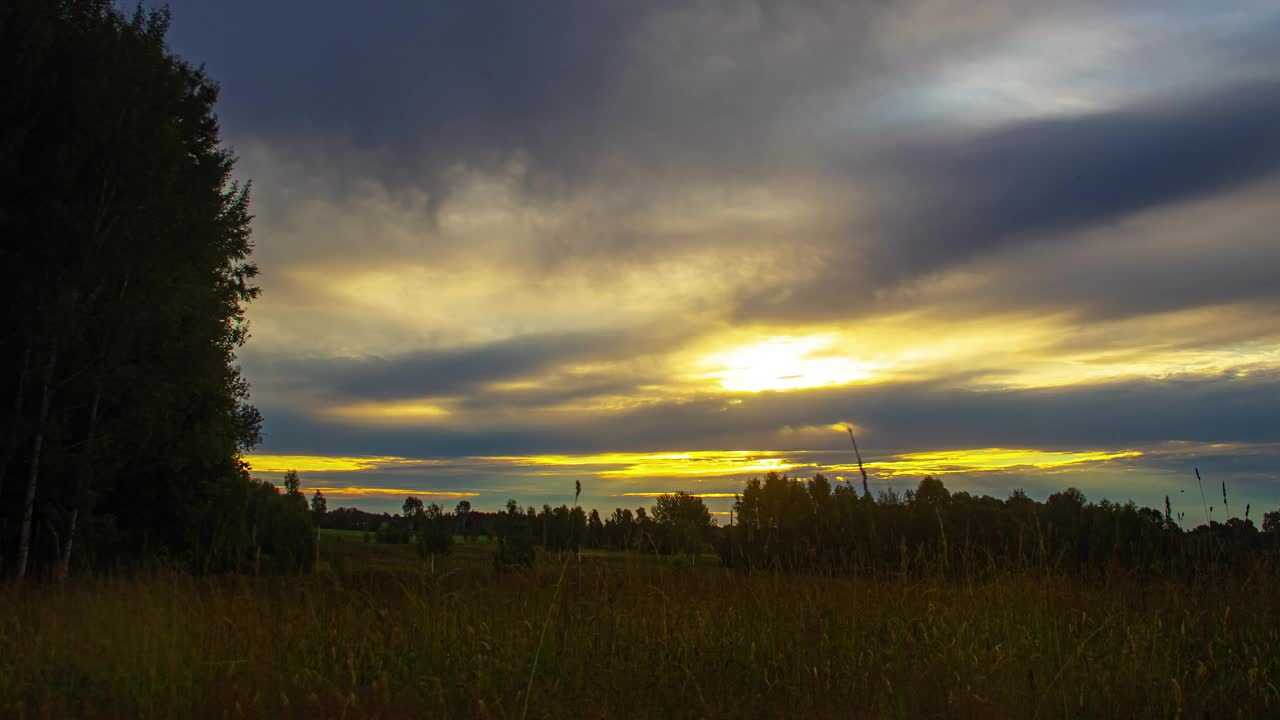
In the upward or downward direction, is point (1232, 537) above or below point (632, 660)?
above

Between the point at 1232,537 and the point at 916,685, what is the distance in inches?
306

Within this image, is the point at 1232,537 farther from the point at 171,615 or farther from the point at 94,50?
the point at 94,50

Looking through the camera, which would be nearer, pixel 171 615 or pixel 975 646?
pixel 975 646

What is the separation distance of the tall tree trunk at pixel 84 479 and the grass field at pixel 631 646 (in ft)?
13.3

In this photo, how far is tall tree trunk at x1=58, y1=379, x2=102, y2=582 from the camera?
1585 cm

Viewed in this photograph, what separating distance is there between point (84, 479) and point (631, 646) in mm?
13345

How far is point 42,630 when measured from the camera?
28.0 ft

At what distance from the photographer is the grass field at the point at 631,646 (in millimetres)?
6652

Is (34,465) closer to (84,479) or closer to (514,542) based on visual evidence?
(84,479)

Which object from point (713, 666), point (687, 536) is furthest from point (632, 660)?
point (687, 536)

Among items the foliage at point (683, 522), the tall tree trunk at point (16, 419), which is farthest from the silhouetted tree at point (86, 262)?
the foliage at point (683, 522)

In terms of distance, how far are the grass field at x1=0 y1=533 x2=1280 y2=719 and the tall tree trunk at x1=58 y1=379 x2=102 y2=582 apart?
406 centimetres

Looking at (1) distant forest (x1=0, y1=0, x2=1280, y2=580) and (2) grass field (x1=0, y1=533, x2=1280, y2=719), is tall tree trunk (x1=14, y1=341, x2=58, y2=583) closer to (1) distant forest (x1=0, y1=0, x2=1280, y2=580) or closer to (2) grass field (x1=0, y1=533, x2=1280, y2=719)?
(1) distant forest (x1=0, y1=0, x2=1280, y2=580)

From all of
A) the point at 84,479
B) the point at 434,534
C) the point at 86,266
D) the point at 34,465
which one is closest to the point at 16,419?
the point at 34,465
